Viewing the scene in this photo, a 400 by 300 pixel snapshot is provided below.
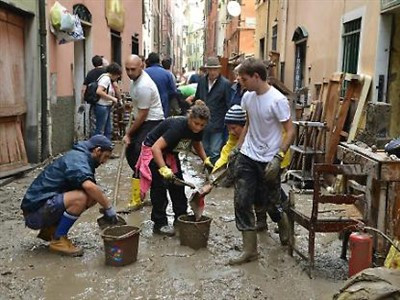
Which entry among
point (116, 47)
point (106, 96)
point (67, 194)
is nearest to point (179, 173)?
point (67, 194)

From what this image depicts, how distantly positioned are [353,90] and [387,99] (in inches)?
19.9

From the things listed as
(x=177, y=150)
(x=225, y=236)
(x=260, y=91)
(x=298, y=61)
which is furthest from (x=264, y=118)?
(x=298, y=61)

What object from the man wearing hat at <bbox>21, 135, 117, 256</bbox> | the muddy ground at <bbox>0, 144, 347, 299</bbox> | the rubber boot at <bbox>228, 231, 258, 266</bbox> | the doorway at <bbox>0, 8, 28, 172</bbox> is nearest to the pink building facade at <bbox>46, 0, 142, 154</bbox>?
the doorway at <bbox>0, 8, 28, 172</bbox>

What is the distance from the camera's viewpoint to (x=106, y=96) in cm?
853

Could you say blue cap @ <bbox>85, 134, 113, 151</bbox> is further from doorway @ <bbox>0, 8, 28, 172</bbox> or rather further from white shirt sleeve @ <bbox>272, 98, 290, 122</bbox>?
doorway @ <bbox>0, 8, 28, 172</bbox>

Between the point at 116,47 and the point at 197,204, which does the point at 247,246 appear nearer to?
the point at 197,204

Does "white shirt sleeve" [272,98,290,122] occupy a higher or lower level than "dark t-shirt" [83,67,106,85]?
lower

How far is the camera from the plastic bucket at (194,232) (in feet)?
14.7

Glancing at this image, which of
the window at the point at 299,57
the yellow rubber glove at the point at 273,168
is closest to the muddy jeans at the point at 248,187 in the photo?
the yellow rubber glove at the point at 273,168

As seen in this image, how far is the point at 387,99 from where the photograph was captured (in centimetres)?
673

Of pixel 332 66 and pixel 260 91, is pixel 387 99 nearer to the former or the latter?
pixel 332 66

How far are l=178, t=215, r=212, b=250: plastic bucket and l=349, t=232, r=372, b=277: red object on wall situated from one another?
1.45 metres

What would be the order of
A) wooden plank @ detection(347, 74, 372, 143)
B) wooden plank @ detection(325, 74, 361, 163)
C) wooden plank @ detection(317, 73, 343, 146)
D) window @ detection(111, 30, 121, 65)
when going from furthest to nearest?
window @ detection(111, 30, 121, 65) → wooden plank @ detection(317, 73, 343, 146) → wooden plank @ detection(325, 74, 361, 163) → wooden plank @ detection(347, 74, 372, 143)

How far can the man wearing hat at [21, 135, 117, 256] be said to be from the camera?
4.15 meters
